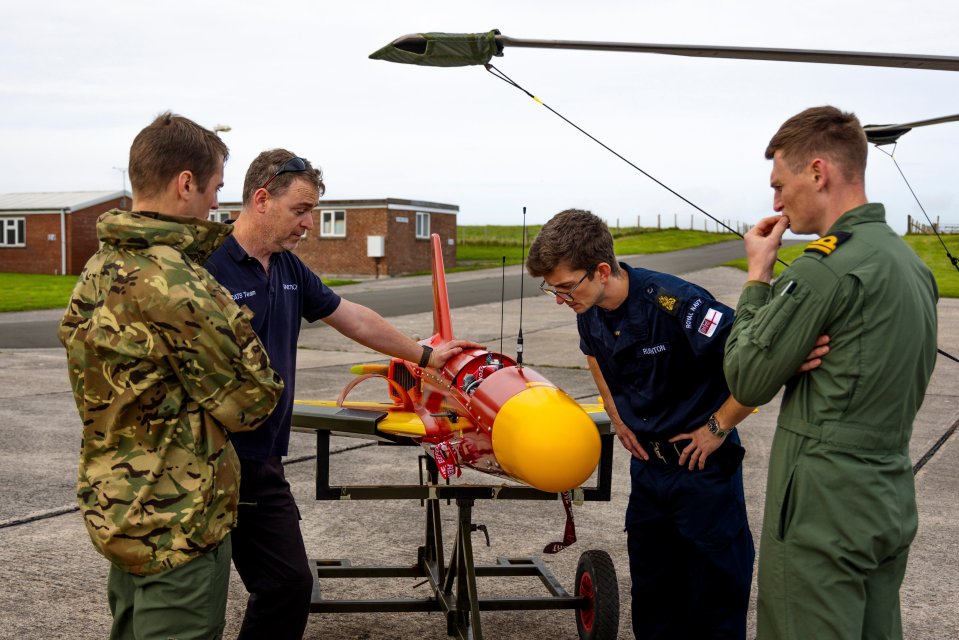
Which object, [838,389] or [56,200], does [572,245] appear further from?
[56,200]

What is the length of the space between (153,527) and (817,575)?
1800mm

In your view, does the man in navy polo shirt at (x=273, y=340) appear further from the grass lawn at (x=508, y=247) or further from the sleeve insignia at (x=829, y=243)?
the grass lawn at (x=508, y=247)

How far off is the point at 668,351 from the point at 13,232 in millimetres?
42156

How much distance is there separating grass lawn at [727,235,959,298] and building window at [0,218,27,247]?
1208 inches

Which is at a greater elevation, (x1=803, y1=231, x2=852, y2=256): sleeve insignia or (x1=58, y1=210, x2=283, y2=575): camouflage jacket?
(x1=803, y1=231, x2=852, y2=256): sleeve insignia

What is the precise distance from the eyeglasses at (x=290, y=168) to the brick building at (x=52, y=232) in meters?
37.2

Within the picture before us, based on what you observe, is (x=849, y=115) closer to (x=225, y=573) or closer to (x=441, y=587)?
(x=225, y=573)

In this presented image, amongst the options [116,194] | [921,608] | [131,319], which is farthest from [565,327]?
[116,194]

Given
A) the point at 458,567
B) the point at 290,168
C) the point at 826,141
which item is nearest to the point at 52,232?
the point at 458,567

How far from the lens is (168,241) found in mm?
2463

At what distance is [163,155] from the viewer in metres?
2.53

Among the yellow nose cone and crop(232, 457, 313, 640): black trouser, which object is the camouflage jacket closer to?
crop(232, 457, 313, 640): black trouser

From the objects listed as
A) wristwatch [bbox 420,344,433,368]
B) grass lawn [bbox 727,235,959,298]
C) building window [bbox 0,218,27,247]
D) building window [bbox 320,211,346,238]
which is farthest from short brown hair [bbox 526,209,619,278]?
building window [bbox 0,218,27,247]

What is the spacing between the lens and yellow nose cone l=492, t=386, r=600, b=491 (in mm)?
3125
